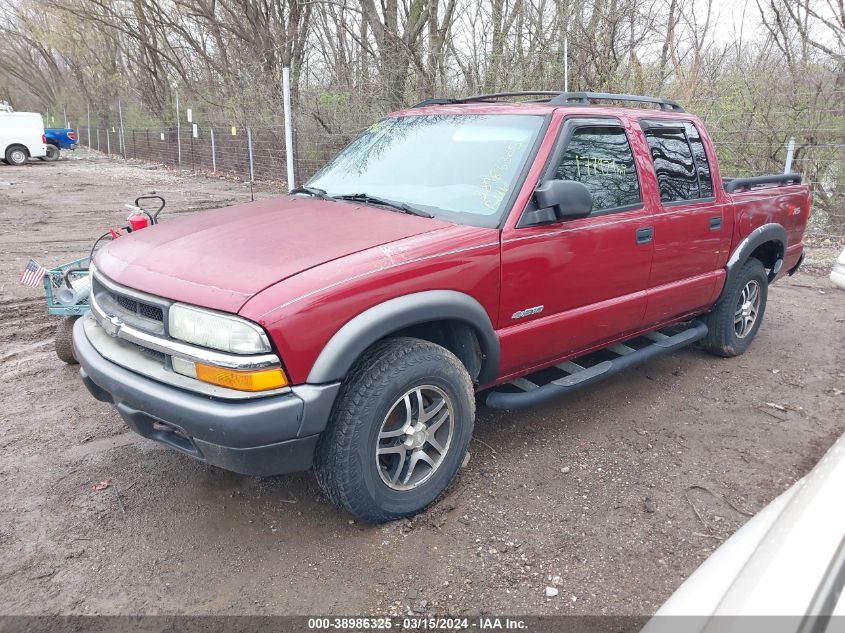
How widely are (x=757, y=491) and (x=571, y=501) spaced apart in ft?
3.19

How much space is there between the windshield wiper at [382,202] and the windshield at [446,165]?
5cm

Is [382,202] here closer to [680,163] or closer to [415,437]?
[415,437]

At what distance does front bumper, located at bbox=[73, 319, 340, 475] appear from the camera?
2459 mm

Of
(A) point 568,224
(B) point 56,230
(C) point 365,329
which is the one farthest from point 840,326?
(B) point 56,230

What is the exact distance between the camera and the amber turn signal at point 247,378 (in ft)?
8.11

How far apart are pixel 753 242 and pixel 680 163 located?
1.00m

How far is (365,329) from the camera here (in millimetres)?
2652

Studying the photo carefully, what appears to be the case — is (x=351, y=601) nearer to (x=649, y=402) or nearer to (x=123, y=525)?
(x=123, y=525)

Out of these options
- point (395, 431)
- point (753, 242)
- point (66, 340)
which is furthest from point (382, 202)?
point (753, 242)

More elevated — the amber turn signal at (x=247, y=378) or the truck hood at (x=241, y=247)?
the truck hood at (x=241, y=247)

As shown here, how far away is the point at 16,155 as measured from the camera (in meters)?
24.9

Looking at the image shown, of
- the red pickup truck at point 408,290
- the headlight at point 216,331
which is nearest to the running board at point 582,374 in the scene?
the red pickup truck at point 408,290

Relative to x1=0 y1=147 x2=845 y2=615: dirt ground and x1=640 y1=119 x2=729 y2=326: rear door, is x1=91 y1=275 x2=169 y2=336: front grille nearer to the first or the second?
x1=0 y1=147 x2=845 y2=615: dirt ground

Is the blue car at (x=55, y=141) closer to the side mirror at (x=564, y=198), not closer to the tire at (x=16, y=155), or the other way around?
the tire at (x=16, y=155)
